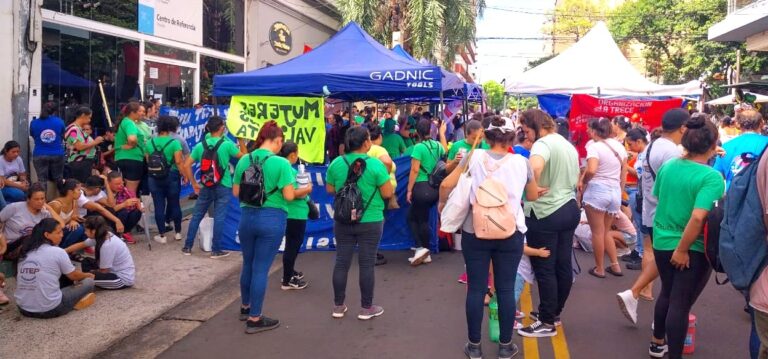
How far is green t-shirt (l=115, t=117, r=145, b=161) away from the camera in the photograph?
8.95 meters

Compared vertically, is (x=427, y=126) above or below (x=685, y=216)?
above

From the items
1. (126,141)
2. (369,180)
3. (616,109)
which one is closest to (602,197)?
(369,180)

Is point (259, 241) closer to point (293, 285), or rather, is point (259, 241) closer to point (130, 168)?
point (293, 285)

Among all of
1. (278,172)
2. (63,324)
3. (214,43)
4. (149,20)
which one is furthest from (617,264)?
(214,43)

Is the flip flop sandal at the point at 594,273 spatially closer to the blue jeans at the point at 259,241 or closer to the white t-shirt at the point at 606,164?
the white t-shirt at the point at 606,164

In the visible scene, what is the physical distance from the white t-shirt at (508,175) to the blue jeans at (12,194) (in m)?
5.88

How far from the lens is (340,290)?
19.2 feet

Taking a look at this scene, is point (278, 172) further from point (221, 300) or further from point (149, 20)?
point (149, 20)

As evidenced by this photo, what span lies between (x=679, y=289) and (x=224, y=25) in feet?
47.6

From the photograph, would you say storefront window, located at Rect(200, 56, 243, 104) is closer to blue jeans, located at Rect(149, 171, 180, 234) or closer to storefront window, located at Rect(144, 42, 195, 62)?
storefront window, located at Rect(144, 42, 195, 62)

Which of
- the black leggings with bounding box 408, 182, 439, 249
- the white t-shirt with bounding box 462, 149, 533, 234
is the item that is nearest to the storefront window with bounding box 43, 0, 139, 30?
the black leggings with bounding box 408, 182, 439, 249

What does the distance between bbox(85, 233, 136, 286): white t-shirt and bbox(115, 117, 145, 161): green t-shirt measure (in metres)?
2.61

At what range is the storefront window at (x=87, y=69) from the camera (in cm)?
1024

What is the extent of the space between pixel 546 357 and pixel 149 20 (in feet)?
35.6
